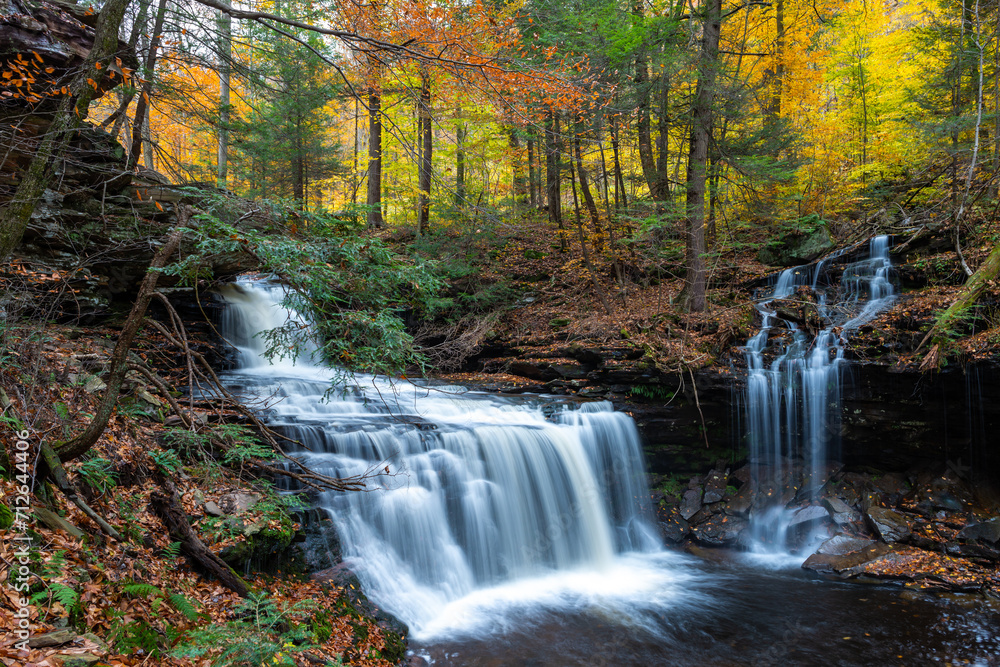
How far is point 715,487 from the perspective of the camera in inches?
388

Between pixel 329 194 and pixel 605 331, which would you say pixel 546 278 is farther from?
pixel 329 194

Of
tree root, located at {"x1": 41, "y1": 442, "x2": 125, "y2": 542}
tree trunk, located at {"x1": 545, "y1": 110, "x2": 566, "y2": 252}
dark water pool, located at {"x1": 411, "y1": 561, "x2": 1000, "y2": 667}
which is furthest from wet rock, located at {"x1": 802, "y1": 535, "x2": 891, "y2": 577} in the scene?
tree trunk, located at {"x1": 545, "y1": 110, "x2": 566, "y2": 252}

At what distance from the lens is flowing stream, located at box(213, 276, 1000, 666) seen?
19.6 feet

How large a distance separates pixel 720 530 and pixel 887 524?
2486mm

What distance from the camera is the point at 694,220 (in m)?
10.9

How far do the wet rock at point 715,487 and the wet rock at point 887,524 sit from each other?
2225 millimetres

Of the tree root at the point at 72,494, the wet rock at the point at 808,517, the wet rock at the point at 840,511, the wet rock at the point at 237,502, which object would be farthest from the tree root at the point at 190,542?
the wet rock at the point at 840,511

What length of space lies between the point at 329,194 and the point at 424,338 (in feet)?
44.3

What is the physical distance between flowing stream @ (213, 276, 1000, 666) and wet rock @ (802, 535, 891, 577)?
0.46 meters

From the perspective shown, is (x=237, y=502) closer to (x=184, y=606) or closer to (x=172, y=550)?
(x=172, y=550)

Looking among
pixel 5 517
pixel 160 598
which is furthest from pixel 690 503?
pixel 5 517

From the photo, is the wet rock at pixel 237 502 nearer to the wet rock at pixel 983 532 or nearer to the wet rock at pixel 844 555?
the wet rock at pixel 844 555

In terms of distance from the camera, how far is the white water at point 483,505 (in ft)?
21.9

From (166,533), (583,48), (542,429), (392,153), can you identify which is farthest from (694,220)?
(392,153)
